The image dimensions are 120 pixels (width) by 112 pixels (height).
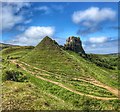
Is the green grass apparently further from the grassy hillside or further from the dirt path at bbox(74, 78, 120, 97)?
the dirt path at bbox(74, 78, 120, 97)

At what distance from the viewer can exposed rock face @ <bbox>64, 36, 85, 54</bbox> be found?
129625 millimetres

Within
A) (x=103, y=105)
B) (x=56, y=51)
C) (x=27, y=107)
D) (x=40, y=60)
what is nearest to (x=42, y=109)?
(x=27, y=107)

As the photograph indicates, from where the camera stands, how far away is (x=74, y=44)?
131 metres

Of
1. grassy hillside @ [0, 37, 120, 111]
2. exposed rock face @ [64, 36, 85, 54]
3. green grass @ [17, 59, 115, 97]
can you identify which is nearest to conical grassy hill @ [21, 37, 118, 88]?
grassy hillside @ [0, 37, 120, 111]

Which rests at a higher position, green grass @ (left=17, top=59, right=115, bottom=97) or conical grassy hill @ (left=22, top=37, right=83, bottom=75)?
conical grassy hill @ (left=22, top=37, right=83, bottom=75)

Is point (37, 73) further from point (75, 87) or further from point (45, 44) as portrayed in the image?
point (45, 44)

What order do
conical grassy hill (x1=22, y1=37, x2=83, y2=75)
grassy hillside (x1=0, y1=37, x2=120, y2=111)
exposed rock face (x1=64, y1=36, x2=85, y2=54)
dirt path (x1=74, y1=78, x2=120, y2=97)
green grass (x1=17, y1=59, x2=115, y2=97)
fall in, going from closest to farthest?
grassy hillside (x1=0, y1=37, x2=120, y2=111) → green grass (x1=17, y1=59, x2=115, y2=97) → dirt path (x1=74, y1=78, x2=120, y2=97) → conical grassy hill (x1=22, y1=37, x2=83, y2=75) → exposed rock face (x1=64, y1=36, x2=85, y2=54)

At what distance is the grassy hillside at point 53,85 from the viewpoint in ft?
116

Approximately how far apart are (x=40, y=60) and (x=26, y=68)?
11166mm

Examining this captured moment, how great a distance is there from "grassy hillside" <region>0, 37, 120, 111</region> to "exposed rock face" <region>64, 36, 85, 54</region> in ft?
56.6

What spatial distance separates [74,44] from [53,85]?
205 ft

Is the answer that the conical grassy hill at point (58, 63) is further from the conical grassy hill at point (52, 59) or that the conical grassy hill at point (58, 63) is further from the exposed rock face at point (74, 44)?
the exposed rock face at point (74, 44)

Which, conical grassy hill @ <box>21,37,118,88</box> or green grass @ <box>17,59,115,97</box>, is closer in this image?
green grass @ <box>17,59,115,97</box>

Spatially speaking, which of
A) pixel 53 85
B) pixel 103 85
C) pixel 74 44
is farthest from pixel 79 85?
pixel 74 44
